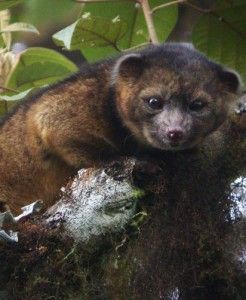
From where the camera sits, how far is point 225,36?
5.68 m

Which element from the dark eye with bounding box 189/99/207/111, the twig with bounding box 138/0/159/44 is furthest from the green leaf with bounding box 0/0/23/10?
the dark eye with bounding box 189/99/207/111

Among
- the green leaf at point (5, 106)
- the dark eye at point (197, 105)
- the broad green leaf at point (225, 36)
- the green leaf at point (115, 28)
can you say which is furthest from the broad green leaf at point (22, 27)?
the broad green leaf at point (225, 36)

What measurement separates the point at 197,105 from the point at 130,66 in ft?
1.45

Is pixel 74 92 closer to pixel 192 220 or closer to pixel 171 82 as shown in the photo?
pixel 171 82

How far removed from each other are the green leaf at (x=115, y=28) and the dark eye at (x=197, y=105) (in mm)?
794

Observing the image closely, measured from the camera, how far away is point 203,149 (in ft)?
15.1

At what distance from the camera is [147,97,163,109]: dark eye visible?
16.0 ft

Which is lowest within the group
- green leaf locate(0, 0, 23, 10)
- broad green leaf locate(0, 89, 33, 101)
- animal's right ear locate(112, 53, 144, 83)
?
broad green leaf locate(0, 89, 33, 101)

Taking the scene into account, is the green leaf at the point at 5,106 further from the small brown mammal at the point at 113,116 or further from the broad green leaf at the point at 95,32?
the broad green leaf at the point at 95,32

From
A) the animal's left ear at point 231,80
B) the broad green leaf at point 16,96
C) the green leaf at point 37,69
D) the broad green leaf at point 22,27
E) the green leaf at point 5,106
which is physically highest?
the broad green leaf at point 22,27

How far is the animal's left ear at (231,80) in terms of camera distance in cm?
500

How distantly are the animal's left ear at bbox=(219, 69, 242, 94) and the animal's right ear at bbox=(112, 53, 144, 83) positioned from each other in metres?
0.44

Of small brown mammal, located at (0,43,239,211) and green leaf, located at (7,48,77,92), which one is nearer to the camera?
small brown mammal, located at (0,43,239,211)

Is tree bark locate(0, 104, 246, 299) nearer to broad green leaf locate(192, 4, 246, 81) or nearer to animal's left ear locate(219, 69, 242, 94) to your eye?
animal's left ear locate(219, 69, 242, 94)
